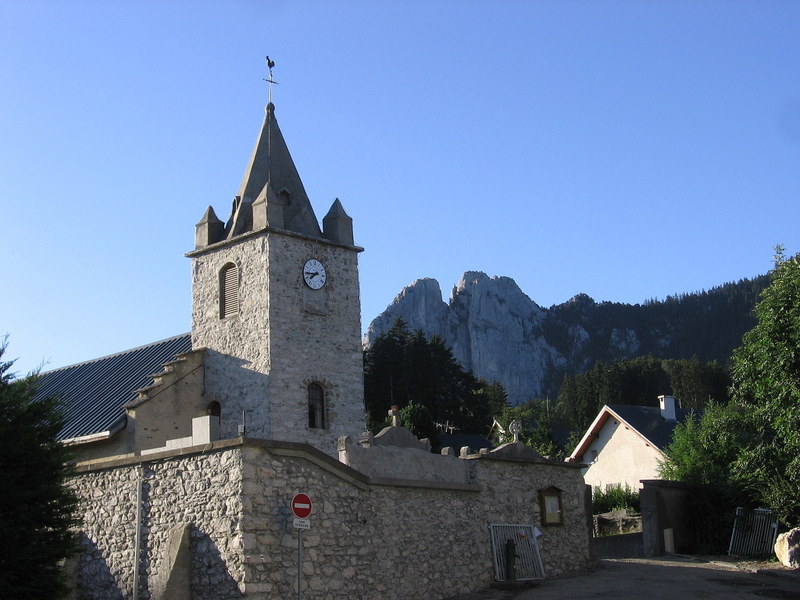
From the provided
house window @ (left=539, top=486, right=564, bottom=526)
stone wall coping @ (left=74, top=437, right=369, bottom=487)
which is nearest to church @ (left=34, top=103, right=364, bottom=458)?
house window @ (left=539, top=486, right=564, bottom=526)

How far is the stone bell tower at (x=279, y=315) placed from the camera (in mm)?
27797

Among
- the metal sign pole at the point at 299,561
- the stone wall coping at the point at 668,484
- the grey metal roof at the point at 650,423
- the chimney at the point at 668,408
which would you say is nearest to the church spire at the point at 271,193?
the stone wall coping at the point at 668,484

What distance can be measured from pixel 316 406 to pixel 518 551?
8.75 metres

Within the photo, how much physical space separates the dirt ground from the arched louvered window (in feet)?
42.0

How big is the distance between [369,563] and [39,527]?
19.2 feet

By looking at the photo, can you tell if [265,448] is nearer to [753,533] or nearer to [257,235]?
[257,235]

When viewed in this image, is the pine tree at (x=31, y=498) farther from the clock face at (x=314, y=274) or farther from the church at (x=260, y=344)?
the clock face at (x=314, y=274)

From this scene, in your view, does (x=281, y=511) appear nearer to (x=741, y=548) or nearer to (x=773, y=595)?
(x=773, y=595)

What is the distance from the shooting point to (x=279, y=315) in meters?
28.2

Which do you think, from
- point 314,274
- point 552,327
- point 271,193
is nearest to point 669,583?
point 314,274

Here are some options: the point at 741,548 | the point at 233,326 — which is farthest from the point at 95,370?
the point at 741,548

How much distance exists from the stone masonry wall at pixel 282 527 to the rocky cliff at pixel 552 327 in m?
112

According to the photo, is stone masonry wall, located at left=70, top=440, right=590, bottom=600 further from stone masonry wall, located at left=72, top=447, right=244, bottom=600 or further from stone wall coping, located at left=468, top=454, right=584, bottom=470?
stone wall coping, located at left=468, top=454, right=584, bottom=470

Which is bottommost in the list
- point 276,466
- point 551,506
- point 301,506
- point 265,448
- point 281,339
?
point 551,506
